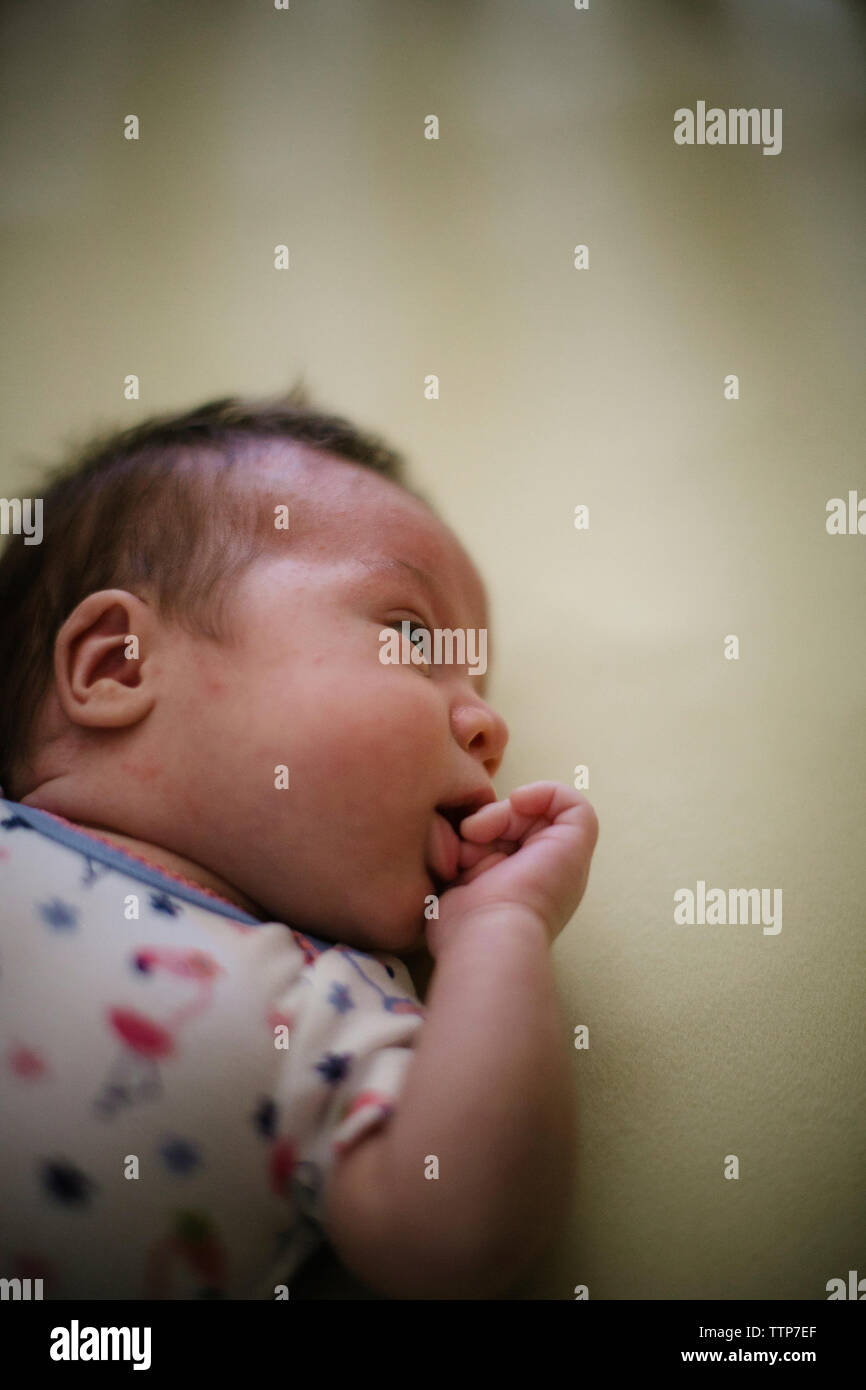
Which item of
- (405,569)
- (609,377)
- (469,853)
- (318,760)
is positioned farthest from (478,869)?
(609,377)

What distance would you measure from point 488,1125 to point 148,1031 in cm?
22

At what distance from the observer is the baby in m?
0.58

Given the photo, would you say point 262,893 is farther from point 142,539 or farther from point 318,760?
point 142,539

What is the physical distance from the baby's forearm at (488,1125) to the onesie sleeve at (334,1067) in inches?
0.8

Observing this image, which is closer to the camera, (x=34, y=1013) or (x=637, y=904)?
(x=34, y=1013)

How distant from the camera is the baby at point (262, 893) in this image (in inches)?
22.7

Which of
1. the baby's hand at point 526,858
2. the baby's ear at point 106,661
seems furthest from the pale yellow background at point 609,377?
the baby's ear at point 106,661

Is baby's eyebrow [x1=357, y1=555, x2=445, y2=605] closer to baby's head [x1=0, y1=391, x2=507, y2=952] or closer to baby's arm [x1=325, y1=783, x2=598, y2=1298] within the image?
baby's head [x1=0, y1=391, x2=507, y2=952]

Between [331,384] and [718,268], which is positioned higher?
[718,268]

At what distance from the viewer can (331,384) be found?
4.16ft

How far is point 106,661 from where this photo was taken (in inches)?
31.5
